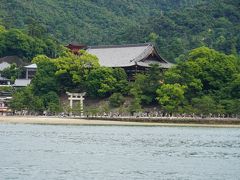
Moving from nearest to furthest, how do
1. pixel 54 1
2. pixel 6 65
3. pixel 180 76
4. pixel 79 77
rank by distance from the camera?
1. pixel 180 76
2. pixel 79 77
3. pixel 6 65
4. pixel 54 1

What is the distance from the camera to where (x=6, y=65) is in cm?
8894

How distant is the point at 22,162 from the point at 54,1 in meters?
106

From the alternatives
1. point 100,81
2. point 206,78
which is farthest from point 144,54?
point 206,78

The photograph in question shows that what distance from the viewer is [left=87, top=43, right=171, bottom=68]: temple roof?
2911 inches

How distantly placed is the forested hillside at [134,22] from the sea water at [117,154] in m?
43.5

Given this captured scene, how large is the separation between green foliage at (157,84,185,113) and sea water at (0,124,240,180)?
9.95 metres

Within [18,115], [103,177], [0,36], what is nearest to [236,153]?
[103,177]

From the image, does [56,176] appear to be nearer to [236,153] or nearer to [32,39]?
[236,153]

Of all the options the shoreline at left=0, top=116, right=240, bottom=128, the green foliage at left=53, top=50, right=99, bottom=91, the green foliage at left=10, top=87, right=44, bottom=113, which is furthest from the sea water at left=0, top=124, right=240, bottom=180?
the green foliage at left=53, top=50, right=99, bottom=91

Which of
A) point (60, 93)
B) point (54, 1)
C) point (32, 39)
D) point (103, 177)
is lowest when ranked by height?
point (103, 177)

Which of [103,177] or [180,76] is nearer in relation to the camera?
[103,177]

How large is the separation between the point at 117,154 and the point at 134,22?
331 feet

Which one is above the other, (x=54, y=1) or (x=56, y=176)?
(x=54, y=1)

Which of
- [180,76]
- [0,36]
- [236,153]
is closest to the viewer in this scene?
[236,153]
